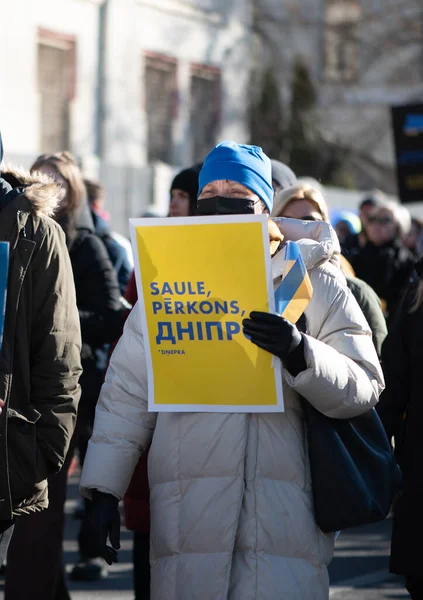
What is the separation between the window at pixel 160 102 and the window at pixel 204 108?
955 mm

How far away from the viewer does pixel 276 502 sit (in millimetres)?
3627

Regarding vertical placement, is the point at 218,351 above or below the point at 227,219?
below

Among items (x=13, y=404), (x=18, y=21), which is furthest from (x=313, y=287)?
(x=18, y=21)

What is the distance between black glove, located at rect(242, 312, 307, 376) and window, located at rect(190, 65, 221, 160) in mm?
19597

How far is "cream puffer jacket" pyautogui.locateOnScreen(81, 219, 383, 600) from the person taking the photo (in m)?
3.61

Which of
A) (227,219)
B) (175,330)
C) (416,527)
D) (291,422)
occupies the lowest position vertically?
(416,527)

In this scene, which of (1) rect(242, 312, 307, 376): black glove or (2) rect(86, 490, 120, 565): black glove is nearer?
(1) rect(242, 312, 307, 376): black glove

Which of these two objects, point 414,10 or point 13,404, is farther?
point 414,10

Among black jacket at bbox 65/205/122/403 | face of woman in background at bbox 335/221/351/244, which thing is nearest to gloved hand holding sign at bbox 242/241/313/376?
black jacket at bbox 65/205/122/403

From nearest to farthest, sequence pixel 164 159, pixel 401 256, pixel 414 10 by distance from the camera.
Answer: pixel 401 256 → pixel 164 159 → pixel 414 10

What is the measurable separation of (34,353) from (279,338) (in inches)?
28.7

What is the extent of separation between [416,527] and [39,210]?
1.73 metres

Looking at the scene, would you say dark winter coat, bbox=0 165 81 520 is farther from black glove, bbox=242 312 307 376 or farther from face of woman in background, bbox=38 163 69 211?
face of woman in background, bbox=38 163 69 211

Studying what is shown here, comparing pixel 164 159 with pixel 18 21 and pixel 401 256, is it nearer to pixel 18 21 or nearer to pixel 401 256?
pixel 18 21
